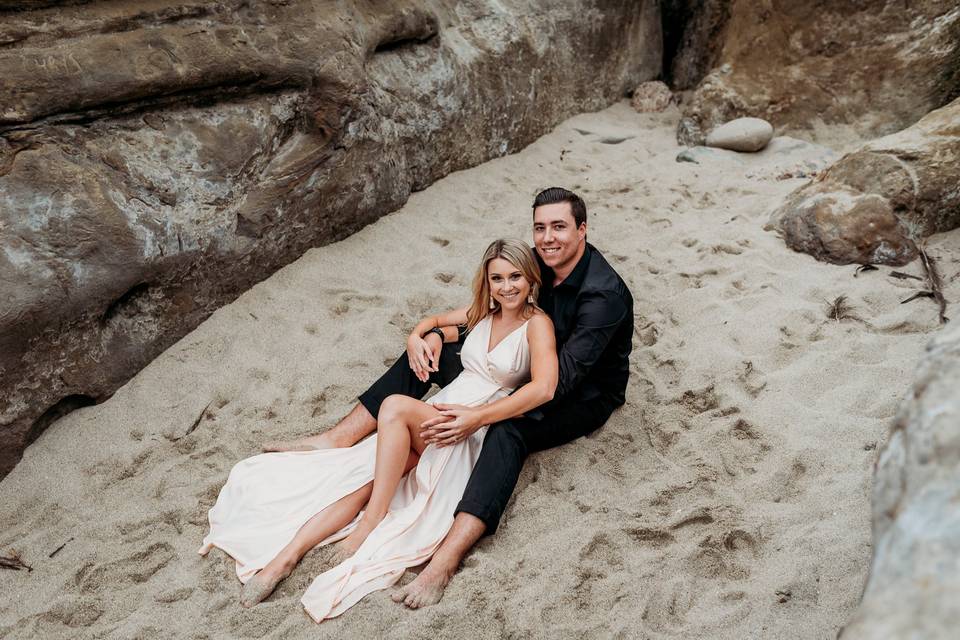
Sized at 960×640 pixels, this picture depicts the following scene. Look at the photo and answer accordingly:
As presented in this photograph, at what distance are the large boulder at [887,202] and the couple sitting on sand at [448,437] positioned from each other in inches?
77.8

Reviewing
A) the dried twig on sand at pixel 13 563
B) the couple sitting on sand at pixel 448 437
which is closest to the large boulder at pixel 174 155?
the dried twig on sand at pixel 13 563

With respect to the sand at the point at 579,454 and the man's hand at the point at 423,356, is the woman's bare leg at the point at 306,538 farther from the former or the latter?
the man's hand at the point at 423,356

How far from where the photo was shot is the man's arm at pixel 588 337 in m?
3.30

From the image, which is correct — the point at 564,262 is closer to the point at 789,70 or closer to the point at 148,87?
the point at 148,87

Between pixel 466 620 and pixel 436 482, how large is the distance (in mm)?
621

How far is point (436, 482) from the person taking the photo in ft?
10.2

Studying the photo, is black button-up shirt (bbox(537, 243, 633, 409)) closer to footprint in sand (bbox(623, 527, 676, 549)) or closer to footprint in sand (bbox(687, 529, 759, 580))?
footprint in sand (bbox(623, 527, 676, 549))

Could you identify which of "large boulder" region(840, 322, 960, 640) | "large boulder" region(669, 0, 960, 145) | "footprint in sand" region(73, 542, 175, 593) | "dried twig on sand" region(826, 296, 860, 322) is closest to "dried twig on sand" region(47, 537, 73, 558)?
"footprint in sand" region(73, 542, 175, 593)

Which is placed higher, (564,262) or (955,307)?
(564,262)

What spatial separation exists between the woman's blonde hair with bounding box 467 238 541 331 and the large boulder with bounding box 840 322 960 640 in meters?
1.91

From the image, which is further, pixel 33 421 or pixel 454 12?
Answer: pixel 454 12

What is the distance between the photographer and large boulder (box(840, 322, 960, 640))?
1.26m

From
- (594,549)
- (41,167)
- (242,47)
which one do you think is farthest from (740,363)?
(41,167)

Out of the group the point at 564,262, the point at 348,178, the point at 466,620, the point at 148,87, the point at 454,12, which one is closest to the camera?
the point at 466,620
